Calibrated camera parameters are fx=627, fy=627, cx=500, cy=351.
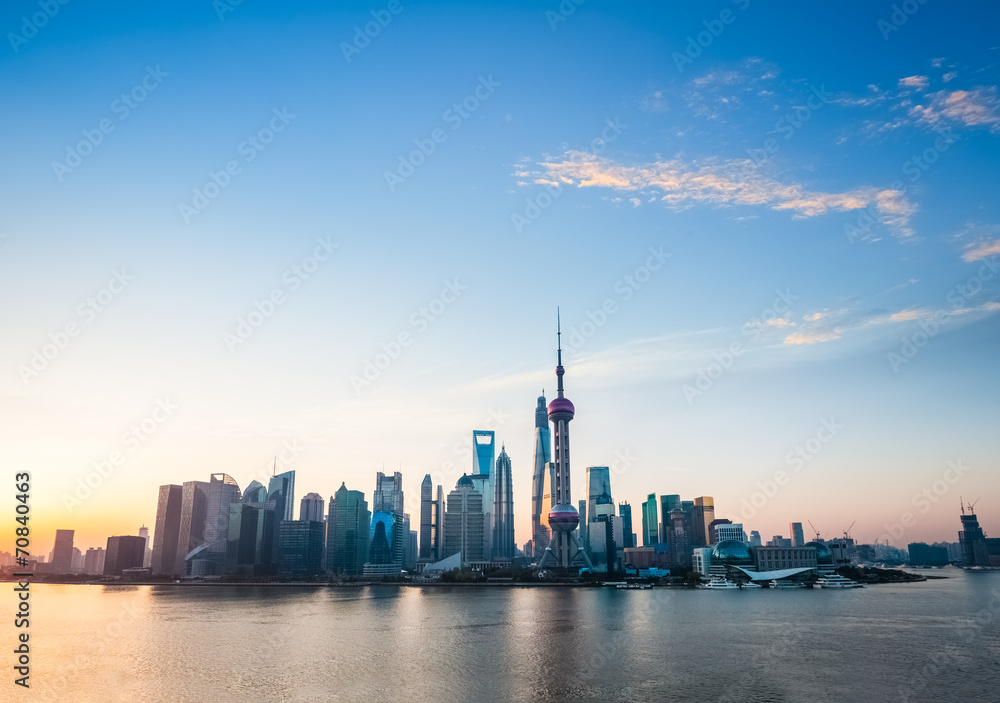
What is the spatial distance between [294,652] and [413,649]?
14.4 metres

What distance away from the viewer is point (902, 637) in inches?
3329

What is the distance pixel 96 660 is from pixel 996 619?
137 meters

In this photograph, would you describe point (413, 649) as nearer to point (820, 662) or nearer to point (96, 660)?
point (96, 660)

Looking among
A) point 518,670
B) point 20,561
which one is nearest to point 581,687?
point 518,670

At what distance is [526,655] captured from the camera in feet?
238

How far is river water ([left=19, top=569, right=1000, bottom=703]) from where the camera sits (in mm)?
56000

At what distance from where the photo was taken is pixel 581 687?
5666cm

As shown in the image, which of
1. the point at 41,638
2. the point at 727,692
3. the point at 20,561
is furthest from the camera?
the point at 41,638

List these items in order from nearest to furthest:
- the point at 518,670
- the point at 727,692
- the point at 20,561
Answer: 1. the point at 20,561
2. the point at 727,692
3. the point at 518,670

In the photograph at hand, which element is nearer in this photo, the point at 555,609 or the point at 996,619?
the point at 996,619

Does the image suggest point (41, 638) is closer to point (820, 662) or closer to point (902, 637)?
point (820, 662)

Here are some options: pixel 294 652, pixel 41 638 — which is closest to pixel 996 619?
pixel 294 652

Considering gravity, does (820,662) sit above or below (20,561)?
below

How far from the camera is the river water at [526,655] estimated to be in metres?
56.0
